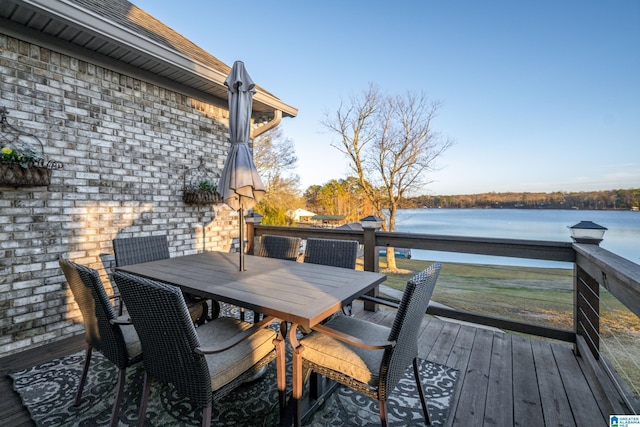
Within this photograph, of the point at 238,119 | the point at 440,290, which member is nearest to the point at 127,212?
the point at 238,119

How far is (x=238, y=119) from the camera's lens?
95.0 inches

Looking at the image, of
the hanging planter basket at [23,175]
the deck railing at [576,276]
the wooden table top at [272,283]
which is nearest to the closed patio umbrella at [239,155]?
the wooden table top at [272,283]

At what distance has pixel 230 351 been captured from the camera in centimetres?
164

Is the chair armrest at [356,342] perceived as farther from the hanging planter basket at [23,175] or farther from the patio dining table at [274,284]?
the hanging planter basket at [23,175]

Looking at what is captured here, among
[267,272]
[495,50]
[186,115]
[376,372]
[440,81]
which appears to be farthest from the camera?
[440,81]

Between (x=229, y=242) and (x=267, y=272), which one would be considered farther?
(x=229, y=242)

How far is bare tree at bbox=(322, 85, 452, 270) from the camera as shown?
1145cm

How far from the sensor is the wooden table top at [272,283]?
1.57m

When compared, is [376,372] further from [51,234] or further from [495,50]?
[495,50]

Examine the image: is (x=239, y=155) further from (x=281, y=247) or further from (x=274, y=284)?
(x=281, y=247)

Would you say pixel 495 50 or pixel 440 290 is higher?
pixel 495 50

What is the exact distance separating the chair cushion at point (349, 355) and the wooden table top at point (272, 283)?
0.25m

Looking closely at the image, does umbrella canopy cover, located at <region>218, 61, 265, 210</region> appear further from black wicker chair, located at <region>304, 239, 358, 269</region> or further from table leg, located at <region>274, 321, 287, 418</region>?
table leg, located at <region>274, 321, 287, 418</region>

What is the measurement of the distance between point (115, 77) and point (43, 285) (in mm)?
2424
